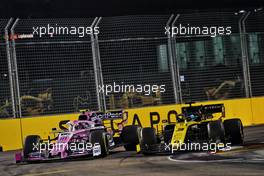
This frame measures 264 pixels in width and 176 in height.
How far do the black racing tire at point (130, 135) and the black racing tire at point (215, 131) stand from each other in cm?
262

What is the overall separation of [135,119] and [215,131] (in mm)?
6210

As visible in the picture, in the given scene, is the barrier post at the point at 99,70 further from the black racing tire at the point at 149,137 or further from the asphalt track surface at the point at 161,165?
the black racing tire at the point at 149,137

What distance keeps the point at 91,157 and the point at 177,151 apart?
6.65 ft

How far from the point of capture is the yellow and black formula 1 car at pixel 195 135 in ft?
38.2

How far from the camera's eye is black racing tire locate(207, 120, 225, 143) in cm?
1162

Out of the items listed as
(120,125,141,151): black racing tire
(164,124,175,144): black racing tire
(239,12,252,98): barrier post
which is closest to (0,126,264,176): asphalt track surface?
(164,124,175,144): black racing tire

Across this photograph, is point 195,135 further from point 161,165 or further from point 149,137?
point 161,165

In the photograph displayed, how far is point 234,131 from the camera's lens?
41.0 feet

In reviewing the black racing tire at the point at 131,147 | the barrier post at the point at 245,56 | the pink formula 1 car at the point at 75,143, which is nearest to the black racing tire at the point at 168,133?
the pink formula 1 car at the point at 75,143

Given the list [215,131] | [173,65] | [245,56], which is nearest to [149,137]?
[215,131]

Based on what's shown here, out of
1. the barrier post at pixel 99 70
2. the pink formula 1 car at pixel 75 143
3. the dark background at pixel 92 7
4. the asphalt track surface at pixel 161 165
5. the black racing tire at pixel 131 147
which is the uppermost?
the dark background at pixel 92 7

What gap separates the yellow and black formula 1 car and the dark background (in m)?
9.40

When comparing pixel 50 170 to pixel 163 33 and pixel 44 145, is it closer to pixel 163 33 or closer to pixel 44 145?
pixel 44 145

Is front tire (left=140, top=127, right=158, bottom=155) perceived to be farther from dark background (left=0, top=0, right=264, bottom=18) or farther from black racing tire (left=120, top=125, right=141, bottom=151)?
dark background (left=0, top=0, right=264, bottom=18)
